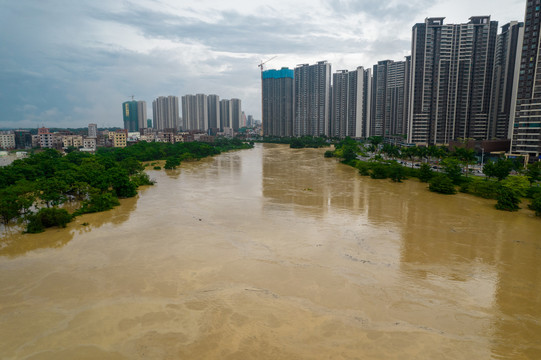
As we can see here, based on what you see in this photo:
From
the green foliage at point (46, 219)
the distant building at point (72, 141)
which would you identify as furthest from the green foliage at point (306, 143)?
the green foliage at point (46, 219)

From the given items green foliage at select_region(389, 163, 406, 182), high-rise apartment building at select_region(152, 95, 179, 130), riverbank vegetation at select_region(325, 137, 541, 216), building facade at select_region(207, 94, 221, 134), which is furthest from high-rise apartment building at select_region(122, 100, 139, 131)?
green foliage at select_region(389, 163, 406, 182)

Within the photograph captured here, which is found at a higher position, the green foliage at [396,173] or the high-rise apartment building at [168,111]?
the high-rise apartment building at [168,111]

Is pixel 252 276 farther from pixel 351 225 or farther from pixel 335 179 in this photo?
pixel 335 179

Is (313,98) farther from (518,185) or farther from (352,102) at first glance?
(518,185)

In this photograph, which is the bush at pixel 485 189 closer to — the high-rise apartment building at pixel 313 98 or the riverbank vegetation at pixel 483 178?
the riverbank vegetation at pixel 483 178

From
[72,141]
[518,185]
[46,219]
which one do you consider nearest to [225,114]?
[72,141]

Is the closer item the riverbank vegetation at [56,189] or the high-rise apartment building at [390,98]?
the riverbank vegetation at [56,189]

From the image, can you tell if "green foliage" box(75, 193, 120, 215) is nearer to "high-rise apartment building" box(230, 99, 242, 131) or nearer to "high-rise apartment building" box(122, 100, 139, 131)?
"high-rise apartment building" box(230, 99, 242, 131)
